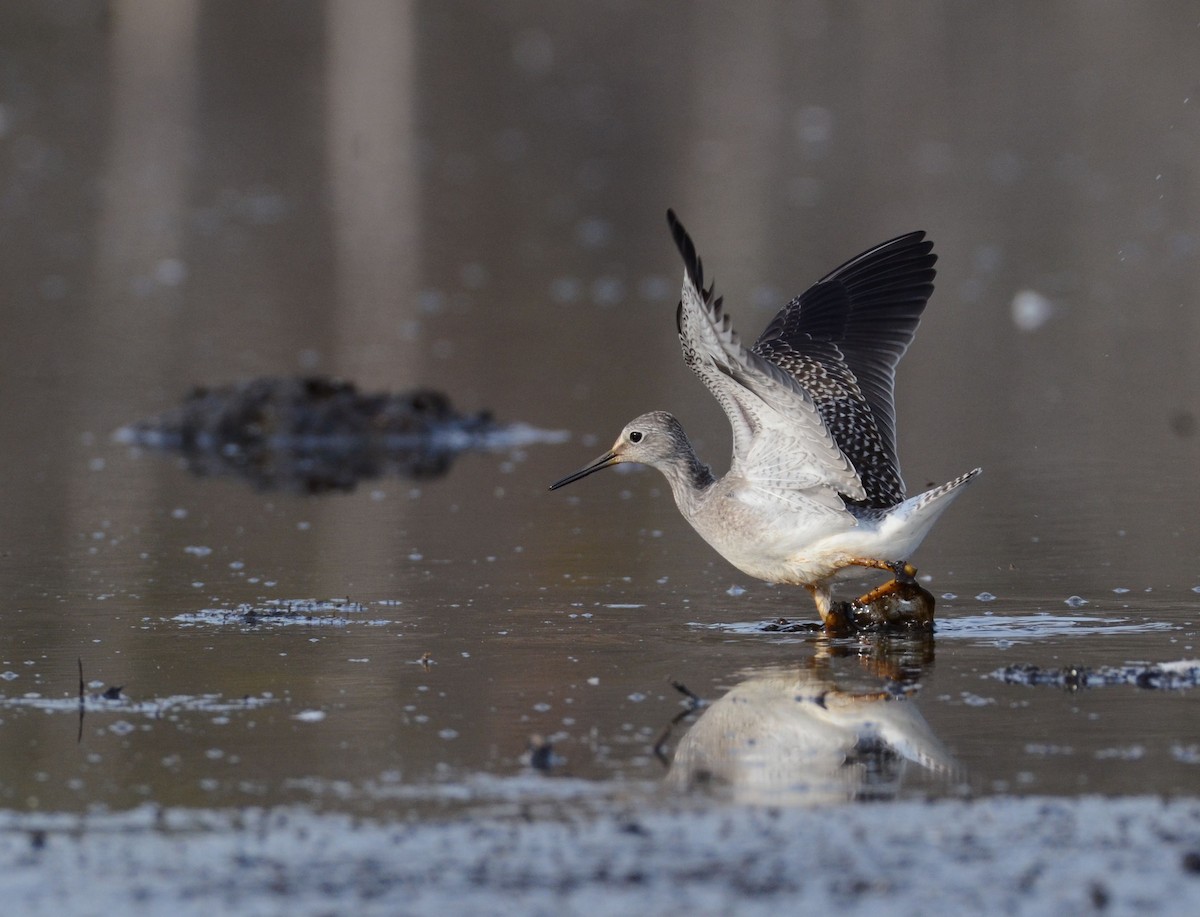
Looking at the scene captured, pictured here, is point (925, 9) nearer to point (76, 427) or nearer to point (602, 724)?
point (76, 427)

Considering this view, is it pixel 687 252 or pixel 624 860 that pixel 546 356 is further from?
pixel 624 860

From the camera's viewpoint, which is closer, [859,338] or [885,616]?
[885,616]

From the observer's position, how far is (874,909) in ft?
14.2

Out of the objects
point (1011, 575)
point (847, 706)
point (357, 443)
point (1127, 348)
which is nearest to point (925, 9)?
point (1127, 348)

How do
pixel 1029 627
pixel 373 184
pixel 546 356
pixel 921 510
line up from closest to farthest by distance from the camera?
pixel 1029 627, pixel 921 510, pixel 546 356, pixel 373 184

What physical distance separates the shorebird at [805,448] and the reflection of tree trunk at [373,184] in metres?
5.54

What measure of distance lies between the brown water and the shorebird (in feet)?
1.17

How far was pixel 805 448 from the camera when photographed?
7730 millimetres

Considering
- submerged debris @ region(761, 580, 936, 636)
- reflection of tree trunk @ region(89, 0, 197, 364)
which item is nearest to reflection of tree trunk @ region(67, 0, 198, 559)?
reflection of tree trunk @ region(89, 0, 197, 364)

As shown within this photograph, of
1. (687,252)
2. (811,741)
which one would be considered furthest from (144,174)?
(811,741)

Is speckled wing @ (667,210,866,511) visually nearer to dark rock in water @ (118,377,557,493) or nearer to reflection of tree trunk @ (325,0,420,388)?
dark rock in water @ (118,377,557,493)

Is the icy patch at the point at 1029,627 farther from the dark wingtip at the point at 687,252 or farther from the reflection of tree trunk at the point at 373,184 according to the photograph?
the reflection of tree trunk at the point at 373,184

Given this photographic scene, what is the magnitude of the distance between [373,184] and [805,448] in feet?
59.5

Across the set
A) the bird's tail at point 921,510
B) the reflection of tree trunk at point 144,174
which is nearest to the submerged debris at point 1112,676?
the bird's tail at point 921,510
